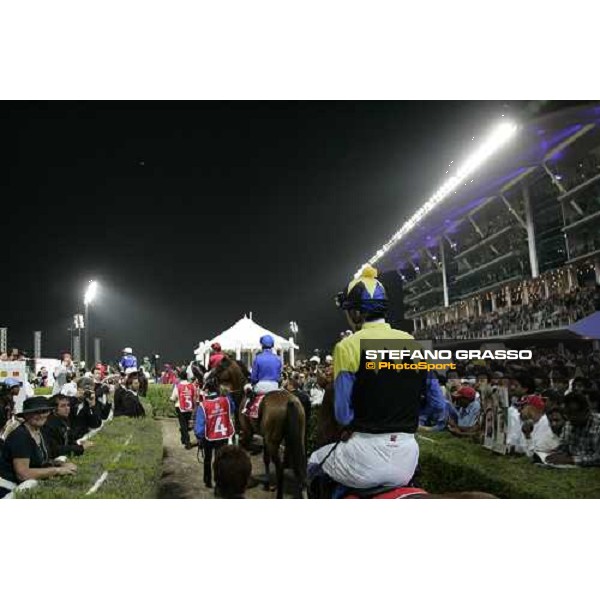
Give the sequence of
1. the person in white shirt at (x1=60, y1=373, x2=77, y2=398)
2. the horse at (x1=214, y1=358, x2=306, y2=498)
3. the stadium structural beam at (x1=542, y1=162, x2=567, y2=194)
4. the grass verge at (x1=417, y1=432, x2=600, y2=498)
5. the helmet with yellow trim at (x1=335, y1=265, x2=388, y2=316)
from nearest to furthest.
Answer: the helmet with yellow trim at (x1=335, y1=265, x2=388, y2=316), the grass verge at (x1=417, y1=432, x2=600, y2=498), the stadium structural beam at (x1=542, y1=162, x2=567, y2=194), the horse at (x1=214, y1=358, x2=306, y2=498), the person in white shirt at (x1=60, y1=373, x2=77, y2=398)

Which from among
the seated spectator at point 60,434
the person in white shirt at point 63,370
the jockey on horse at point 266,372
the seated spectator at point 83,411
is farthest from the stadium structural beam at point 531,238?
the seated spectator at point 83,411

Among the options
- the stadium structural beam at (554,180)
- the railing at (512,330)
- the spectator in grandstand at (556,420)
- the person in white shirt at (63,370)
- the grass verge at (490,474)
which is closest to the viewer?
the grass verge at (490,474)

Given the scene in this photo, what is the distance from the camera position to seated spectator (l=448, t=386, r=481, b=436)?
4648 millimetres

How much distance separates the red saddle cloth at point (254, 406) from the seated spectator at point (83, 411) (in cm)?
157

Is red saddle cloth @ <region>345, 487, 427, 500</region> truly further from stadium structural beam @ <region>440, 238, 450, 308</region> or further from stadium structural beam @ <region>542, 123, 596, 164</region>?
stadium structural beam @ <region>542, 123, 596, 164</region>

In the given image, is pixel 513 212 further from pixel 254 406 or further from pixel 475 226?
pixel 254 406

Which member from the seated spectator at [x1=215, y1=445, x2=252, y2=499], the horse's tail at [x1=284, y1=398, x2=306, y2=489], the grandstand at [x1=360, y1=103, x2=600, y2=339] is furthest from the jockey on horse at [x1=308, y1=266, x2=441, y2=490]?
the horse's tail at [x1=284, y1=398, x2=306, y2=489]

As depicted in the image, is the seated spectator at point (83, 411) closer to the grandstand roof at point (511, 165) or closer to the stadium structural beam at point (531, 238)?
the grandstand roof at point (511, 165)

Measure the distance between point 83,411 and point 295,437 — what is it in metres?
2.34

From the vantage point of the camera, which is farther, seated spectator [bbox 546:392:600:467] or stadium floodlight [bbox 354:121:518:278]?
stadium floodlight [bbox 354:121:518:278]

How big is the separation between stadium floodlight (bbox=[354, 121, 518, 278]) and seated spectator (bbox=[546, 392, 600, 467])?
185 cm

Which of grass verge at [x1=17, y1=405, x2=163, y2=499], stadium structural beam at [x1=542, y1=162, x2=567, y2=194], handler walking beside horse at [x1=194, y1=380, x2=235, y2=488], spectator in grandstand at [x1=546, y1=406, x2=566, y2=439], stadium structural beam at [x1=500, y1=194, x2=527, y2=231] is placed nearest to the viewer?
grass verge at [x1=17, y1=405, x2=163, y2=499]

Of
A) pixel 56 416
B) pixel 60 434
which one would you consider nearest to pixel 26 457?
pixel 60 434

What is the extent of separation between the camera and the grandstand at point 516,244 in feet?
15.3
